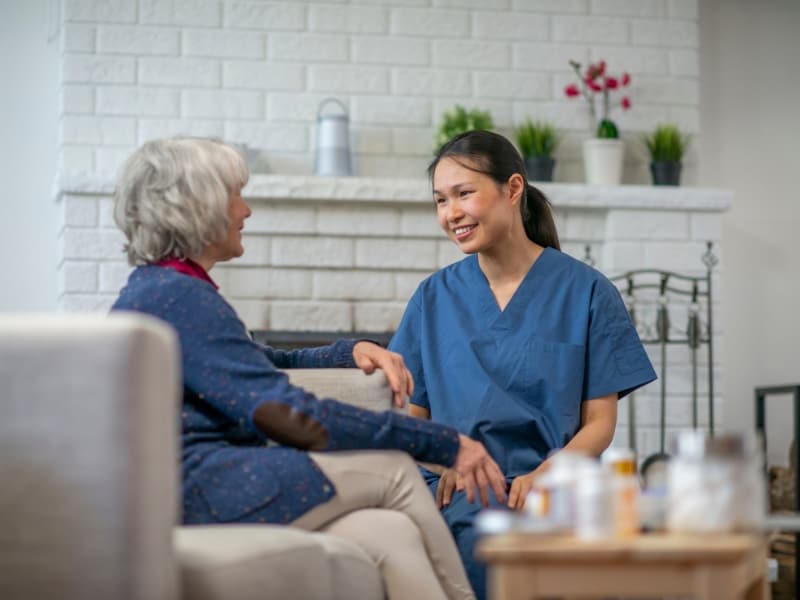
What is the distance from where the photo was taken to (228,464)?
183cm

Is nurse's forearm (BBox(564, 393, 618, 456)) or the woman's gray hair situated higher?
the woman's gray hair

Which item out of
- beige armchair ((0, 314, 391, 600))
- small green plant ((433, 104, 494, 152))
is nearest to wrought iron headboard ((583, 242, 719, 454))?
small green plant ((433, 104, 494, 152))

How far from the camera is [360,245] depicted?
436 centimetres

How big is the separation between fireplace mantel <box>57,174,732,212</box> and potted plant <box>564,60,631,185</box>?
55mm

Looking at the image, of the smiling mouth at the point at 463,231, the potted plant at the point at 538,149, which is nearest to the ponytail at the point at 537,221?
the smiling mouth at the point at 463,231

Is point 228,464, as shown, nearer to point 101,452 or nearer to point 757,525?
point 101,452

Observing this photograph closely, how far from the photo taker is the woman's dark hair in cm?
262

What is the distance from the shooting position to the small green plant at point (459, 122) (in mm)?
4363

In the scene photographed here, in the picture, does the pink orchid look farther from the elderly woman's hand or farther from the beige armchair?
the beige armchair

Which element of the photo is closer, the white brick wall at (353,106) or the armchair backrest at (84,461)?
the armchair backrest at (84,461)

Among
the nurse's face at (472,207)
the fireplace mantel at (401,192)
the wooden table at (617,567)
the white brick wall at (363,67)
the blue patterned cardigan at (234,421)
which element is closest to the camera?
the wooden table at (617,567)

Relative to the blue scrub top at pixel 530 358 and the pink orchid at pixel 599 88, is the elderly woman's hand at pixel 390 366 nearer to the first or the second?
the blue scrub top at pixel 530 358

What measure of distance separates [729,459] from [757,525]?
91mm

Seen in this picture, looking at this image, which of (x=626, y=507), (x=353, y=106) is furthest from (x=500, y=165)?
(x=353, y=106)
